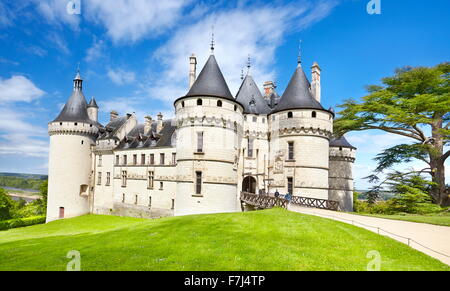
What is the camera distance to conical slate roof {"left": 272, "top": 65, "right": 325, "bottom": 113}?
27016 millimetres

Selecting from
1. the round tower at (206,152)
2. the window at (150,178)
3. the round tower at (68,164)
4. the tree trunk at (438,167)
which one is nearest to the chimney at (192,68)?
the round tower at (206,152)

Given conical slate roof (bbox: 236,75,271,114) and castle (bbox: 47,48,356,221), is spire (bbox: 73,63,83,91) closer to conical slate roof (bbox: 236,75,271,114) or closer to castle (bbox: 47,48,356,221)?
castle (bbox: 47,48,356,221)

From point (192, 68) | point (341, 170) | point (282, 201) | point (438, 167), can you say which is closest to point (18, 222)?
point (192, 68)

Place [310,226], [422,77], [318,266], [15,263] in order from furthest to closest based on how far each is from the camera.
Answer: [422,77] < [310,226] < [15,263] < [318,266]

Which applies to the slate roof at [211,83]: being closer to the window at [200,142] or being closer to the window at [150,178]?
the window at [200,142]

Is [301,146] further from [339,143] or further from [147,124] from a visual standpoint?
[147,124]

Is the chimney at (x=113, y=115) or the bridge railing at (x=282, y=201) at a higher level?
the chimney at (x=113, y=115)

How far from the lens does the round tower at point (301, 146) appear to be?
26219 mm

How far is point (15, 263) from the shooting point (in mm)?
13023

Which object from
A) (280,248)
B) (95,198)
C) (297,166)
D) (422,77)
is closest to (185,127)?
(297,166)

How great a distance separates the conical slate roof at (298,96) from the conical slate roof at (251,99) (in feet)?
7.81

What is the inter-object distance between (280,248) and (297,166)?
16.2m

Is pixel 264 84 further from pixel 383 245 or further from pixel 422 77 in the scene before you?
pixel 383 245

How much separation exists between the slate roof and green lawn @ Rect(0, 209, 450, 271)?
471 inches
